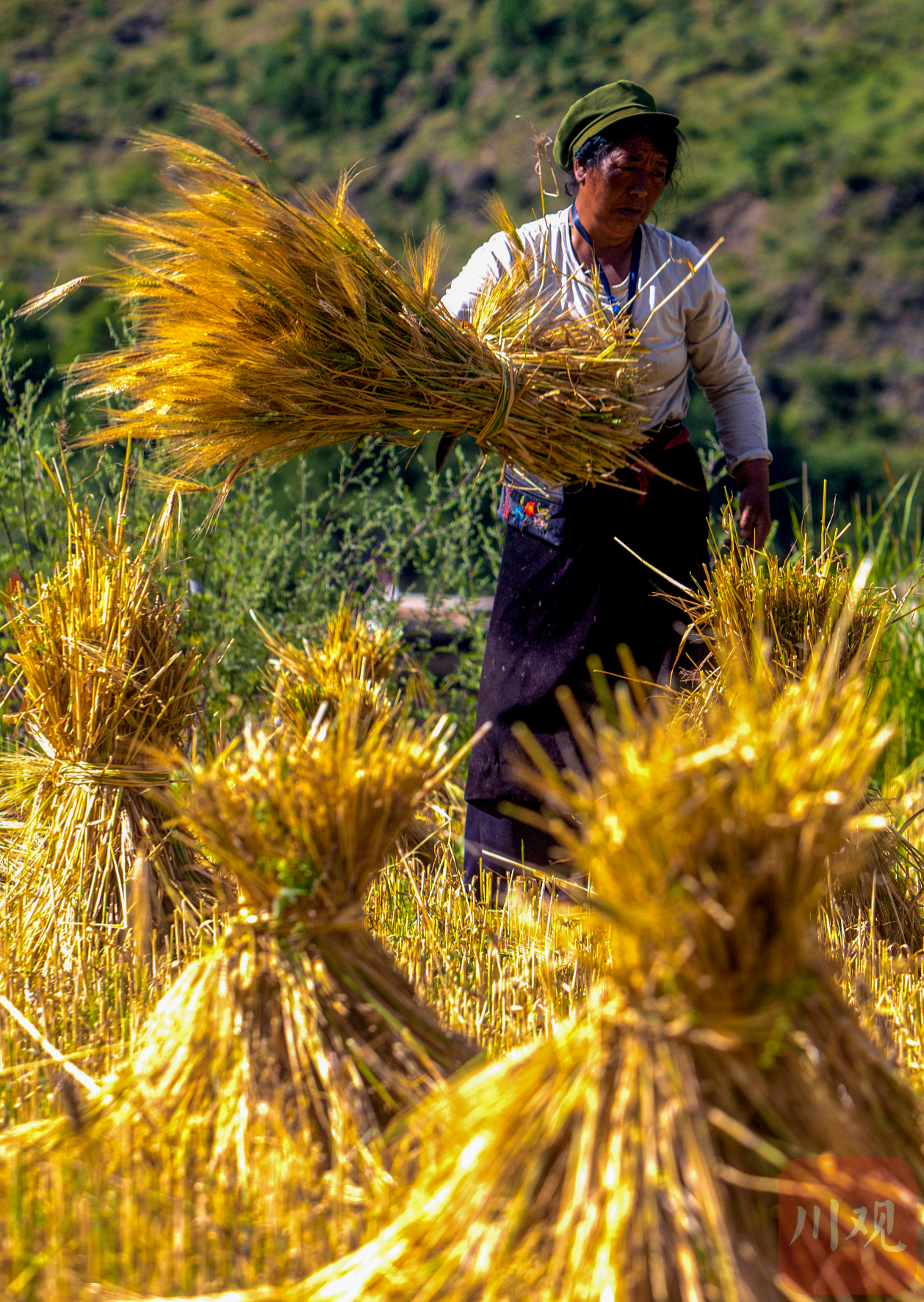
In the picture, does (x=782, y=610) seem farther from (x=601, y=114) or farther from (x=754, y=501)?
(x=601, y=114)

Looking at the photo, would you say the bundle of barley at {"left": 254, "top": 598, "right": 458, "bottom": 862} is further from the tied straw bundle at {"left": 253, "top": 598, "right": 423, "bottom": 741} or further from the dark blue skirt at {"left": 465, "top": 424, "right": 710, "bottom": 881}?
the dark blue skirt at {"left": 465, "top": 424, "right": 710, "bottom": 881}

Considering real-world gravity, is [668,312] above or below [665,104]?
below

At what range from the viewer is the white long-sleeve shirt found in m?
2.38

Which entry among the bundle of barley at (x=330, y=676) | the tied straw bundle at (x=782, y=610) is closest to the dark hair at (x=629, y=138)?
the tied straw bundle at (x=782, y=610)

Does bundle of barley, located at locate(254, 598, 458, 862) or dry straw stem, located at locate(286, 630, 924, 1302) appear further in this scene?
bundle of barley, located at locate(254, 598, 458, 862)

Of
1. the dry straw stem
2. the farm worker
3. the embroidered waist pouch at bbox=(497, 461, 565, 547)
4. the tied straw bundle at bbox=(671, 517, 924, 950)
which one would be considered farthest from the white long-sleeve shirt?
the dry straw stem

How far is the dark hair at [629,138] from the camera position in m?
2.31

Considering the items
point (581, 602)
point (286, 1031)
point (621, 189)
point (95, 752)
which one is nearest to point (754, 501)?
point (581, 602)

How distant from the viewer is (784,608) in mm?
2217

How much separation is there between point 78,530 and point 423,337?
0.81 meters

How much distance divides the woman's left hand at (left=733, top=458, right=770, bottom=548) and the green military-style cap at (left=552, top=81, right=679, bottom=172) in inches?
28.9

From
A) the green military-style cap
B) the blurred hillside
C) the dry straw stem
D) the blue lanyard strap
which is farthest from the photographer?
the blurred hillside

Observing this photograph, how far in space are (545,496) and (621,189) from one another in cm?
63

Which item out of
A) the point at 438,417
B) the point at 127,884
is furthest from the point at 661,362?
the point at 127,884
